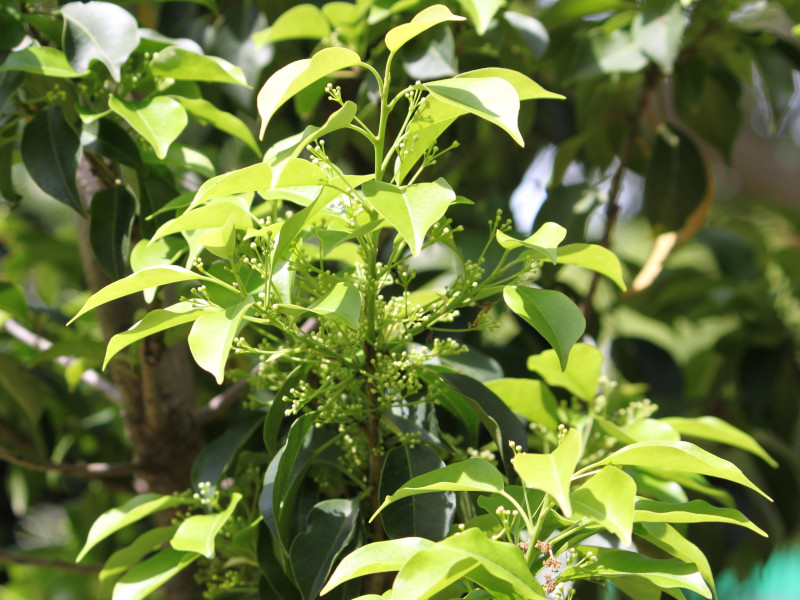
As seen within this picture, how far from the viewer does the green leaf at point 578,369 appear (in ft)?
2.89

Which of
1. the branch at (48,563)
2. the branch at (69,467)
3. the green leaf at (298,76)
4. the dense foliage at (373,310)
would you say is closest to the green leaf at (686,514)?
the dense foliage at (373,310)

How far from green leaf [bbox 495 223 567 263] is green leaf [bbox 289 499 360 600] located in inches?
12.3

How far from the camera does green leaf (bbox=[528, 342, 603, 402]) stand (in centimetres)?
88

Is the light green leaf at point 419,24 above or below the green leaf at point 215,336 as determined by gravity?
above

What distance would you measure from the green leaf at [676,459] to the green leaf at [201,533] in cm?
36

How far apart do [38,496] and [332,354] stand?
1346mm

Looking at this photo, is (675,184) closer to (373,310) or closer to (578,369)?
(578,369)

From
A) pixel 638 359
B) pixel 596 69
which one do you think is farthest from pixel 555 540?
pixel 638 359

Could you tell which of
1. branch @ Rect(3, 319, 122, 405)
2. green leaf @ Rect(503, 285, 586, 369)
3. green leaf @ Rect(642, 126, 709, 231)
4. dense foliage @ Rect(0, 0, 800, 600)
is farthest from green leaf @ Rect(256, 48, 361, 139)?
green leaf @ Rect(642, 126, 709, 231)

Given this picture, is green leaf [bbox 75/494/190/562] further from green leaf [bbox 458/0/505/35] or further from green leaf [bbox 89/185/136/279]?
green leaf [bbox 458/0/505/35]

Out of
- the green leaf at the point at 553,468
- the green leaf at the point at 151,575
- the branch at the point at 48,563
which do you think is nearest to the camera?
the green leaf at the point at 553,468

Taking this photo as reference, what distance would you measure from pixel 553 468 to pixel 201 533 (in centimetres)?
37

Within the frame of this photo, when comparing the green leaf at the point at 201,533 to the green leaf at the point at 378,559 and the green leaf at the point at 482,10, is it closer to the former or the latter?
the green leaf at the point at 378,559

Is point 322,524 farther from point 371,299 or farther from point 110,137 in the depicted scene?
point 110,137
